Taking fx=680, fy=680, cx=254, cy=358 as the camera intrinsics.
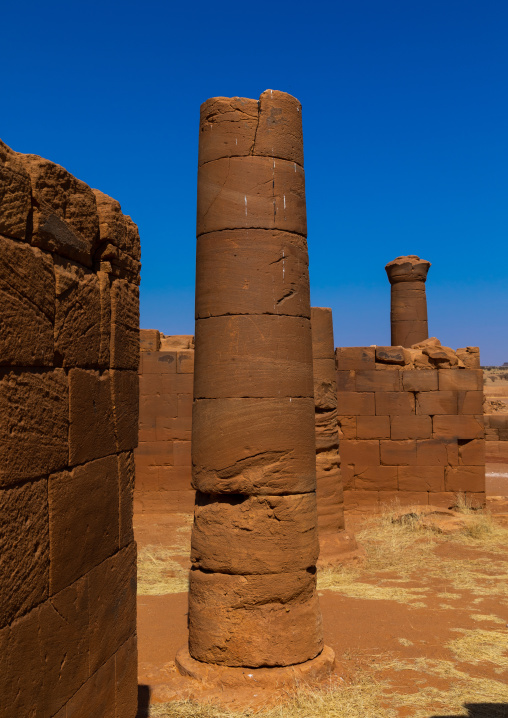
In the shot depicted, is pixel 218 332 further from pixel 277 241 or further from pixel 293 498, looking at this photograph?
pixel 293 498

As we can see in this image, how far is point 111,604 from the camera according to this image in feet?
12.8

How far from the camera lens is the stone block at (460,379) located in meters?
13.9

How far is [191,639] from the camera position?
630 centimetres

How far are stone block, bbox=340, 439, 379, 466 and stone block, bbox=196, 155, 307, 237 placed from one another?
27.6 feet

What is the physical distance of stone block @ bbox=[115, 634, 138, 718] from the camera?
13.2 ft

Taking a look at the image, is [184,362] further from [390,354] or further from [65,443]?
[65,443]

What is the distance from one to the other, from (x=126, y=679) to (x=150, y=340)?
1091cm

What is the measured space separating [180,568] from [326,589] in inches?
96.3

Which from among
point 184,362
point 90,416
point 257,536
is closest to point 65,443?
point 90,416

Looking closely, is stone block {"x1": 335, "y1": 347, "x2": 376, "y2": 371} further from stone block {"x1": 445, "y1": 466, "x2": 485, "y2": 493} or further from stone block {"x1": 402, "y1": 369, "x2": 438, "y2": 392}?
stone block {"x1": 445, "y1": 466, "x2": 485, "y2": 493}

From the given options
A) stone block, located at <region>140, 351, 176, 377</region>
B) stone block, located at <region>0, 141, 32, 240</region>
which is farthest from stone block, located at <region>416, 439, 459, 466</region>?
stone block, located at <region>0, 141, 32, 240</region>

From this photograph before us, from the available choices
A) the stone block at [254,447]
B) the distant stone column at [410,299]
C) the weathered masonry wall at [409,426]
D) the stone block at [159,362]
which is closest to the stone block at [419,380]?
the weathered masonry wall at [409,426]

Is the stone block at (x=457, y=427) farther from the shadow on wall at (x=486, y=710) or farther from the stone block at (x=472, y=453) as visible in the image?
the shadow on wall at (x=486, y=710)

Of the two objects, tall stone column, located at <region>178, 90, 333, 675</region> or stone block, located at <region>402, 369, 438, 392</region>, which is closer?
tall stone column, located at <region>178, 90, 333, 675</region>
